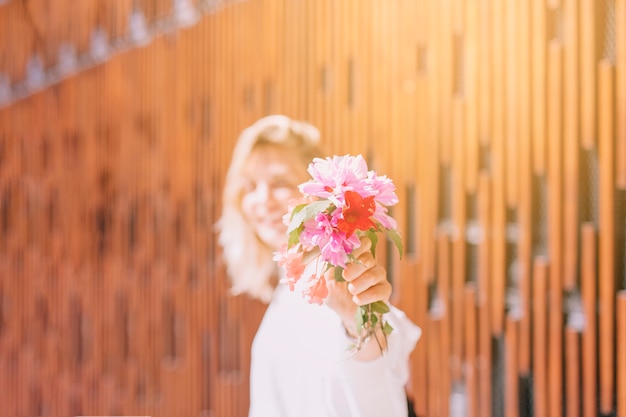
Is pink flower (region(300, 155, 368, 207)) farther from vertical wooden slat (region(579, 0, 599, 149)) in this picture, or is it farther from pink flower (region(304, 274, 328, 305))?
vertical wooden slat (region(579, 0, 599, 149))

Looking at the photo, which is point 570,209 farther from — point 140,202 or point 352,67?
point 140,202

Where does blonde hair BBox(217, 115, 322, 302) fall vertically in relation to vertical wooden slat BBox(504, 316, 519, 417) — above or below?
above

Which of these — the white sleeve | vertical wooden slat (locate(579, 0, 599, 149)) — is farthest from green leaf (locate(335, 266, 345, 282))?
vertical wooden slat (locate(579, 0, 599, 149))

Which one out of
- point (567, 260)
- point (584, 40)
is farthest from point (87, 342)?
point (584, 40)

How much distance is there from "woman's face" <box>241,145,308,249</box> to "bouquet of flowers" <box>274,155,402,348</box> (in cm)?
56

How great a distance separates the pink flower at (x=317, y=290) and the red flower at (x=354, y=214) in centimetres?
13

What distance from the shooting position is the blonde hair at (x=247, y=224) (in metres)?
2.20

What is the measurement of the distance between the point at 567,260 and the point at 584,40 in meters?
0.59

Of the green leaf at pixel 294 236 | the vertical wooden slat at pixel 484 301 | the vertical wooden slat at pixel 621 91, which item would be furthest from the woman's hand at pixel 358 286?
the vertical wooden slat at pixel 621 91

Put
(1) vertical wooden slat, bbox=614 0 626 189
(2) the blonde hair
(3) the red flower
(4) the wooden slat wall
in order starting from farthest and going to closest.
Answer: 1. (2) the blonde hair
2. (4) the wooden slat wall
3. (1) vertical wooden slat, bbox=614 0 626 189
4. (3) the red flower

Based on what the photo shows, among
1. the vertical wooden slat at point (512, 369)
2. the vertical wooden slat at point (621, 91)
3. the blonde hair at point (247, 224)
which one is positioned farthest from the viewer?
the blonde hair at point (247, 224)

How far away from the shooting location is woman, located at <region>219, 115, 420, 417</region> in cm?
167

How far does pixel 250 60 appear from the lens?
2.78 m

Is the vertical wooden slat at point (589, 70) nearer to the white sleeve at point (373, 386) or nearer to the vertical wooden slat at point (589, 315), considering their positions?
the vertical wooden slat at point (589, 315)
